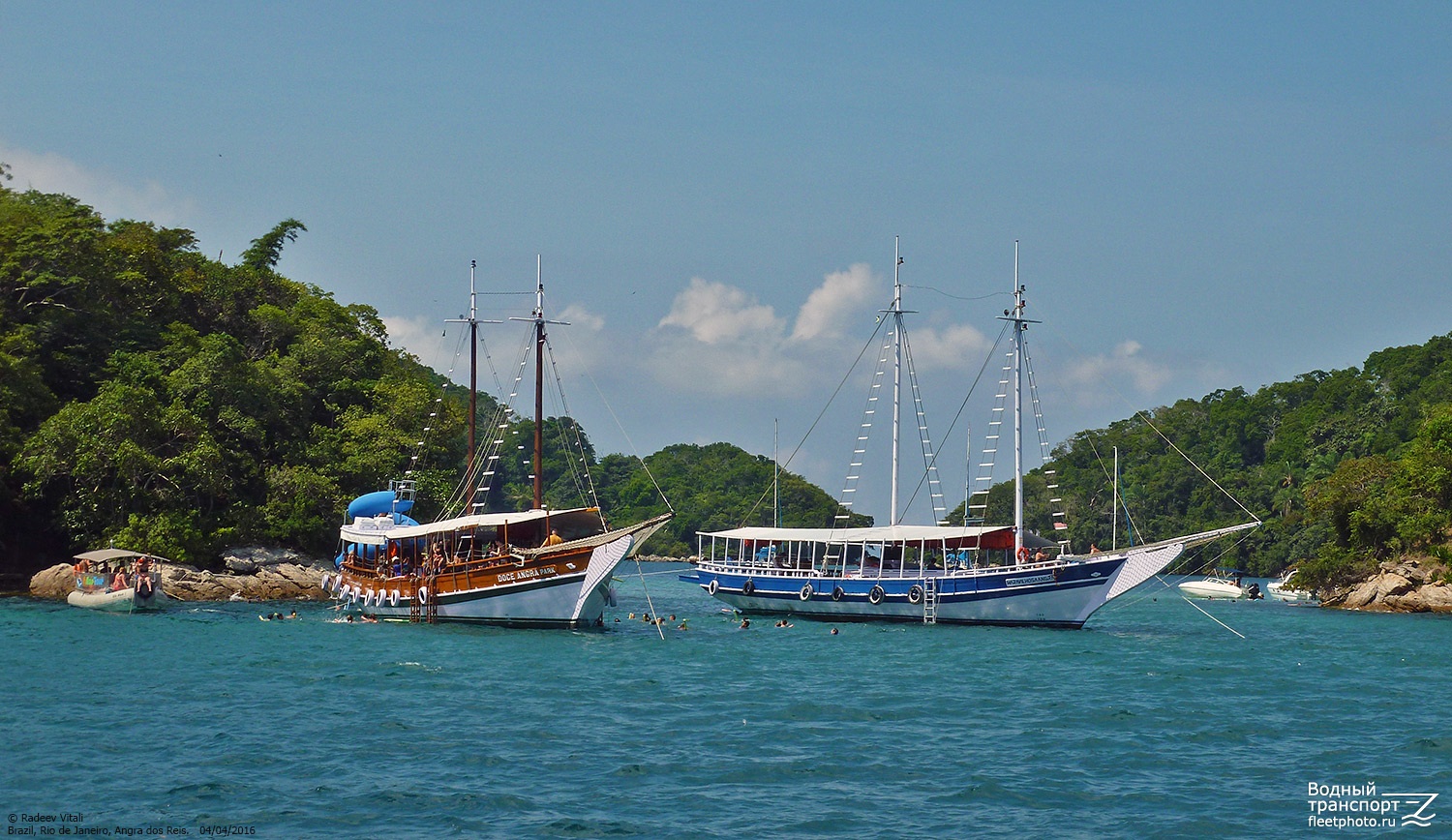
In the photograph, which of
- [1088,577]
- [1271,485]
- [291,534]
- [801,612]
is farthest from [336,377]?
[1271,485]

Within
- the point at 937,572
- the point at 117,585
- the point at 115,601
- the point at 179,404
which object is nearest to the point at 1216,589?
the point at 937,572

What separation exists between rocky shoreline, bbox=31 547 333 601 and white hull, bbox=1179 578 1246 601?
5872 centimetres

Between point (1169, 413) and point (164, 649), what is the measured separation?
142 m

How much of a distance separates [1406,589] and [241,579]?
5874 centimetres

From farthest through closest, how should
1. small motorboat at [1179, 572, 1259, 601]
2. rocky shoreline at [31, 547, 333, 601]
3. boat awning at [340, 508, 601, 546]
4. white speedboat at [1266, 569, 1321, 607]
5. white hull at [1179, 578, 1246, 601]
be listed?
white hull at [1179, 578, 1246, 601] → small motorboat at [1179, 572, 1259, 601] → white speedboat at [1266, 569, 1321, 607] → rocky shoreline at [31, 547, 333, 601] → boat awning at [340, 508, 601, 546]

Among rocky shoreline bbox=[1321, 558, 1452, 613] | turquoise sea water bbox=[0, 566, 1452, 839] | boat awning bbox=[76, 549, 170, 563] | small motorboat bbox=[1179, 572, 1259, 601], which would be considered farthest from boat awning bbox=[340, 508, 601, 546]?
small motorboat bbox=[1179, 572, 1259, 601]

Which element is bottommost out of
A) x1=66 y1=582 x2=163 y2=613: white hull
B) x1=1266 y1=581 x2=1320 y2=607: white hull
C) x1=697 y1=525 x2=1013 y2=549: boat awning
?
x1=1266 y1=581 x2=1320 y2=607: white hull

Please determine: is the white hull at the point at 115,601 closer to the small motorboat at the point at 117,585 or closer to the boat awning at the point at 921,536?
the small motorboat at the point at 117,585

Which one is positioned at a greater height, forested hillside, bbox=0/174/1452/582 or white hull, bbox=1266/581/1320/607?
forested hillside, bbox=0/174/1452/582

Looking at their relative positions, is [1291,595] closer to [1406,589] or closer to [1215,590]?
[1215,590]

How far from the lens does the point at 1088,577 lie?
5016 cm

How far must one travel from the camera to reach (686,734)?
2661cm

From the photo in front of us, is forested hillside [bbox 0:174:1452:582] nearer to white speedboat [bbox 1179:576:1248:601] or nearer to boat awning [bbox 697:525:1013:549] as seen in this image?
white speedboat [bbox 1179:576:1248:601]

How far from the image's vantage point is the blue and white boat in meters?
50.3
